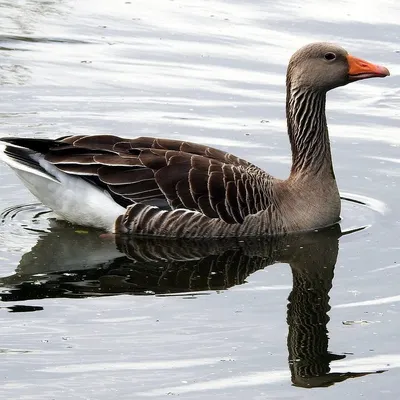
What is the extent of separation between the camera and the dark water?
28.7ft

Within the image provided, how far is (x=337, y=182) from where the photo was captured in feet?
44.0

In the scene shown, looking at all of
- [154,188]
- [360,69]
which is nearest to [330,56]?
[360,69]

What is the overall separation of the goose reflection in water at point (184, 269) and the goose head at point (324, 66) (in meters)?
1.55

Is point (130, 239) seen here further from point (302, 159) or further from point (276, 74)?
point (276, 74)

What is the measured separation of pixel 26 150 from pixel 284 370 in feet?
13.3

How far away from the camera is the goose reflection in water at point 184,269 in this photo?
977 cm

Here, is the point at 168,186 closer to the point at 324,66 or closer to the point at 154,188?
the point at 154,188

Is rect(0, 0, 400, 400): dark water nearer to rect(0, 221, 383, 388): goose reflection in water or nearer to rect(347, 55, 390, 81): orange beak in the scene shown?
rect(0, 221, 383, 388): goose reflection in water

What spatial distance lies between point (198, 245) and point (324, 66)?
2290 mm

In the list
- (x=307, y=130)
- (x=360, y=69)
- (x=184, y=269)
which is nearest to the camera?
(x=184, y=269)

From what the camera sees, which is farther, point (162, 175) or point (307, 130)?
point (307, 130)

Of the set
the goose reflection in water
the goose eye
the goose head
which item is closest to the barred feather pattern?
the goose reflection in water

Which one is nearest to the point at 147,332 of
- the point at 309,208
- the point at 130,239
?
the point at 130,239

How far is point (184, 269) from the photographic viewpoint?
36.1 ft
